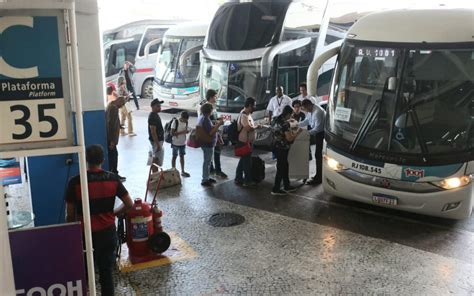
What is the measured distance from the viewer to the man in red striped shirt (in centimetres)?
458

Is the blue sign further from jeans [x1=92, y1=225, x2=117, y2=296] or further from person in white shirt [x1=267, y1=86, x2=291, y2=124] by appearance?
person in white shirt [x1=267, y1=86, x2=291, y2=124]

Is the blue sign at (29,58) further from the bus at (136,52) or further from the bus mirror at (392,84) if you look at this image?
the bus at (136,52)

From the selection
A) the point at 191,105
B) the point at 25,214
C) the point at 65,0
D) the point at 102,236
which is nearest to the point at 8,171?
the point at 25,214

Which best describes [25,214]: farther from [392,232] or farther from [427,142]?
[427,142]

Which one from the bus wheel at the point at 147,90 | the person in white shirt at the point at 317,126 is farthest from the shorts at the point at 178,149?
the bus wheel at the point at 147,90

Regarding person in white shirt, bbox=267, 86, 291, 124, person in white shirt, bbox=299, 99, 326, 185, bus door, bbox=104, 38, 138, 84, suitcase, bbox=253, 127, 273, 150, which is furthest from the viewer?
bus door, bbox=104, 38, 138, 84

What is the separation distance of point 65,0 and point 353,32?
18.3ft

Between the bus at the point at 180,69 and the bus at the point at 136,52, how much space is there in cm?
284

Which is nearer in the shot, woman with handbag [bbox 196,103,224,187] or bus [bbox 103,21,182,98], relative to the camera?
woman with handbag [bbox 196,103,224,187]

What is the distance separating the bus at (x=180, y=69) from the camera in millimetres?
16656

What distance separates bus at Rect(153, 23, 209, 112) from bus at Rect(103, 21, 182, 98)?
2837 millimetres

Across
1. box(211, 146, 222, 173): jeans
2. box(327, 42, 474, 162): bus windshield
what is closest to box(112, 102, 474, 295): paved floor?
box(211, 146, 222, 173): jeans

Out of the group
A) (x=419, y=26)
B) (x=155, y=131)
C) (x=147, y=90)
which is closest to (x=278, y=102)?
(x=155, y=131)

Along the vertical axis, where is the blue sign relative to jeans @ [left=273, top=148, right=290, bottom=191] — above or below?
above
